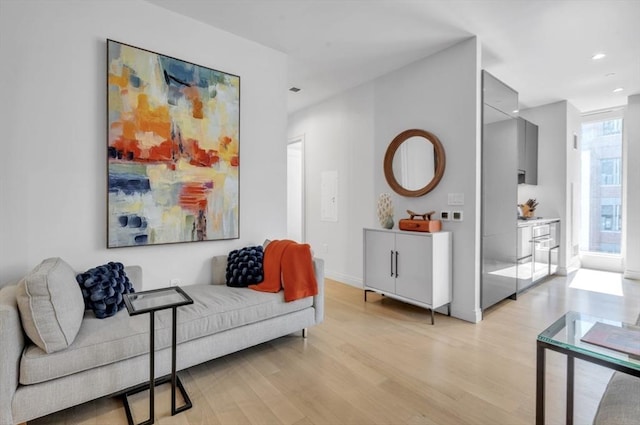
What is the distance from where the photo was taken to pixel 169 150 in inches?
101

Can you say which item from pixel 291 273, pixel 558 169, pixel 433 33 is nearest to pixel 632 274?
pixel 558 169

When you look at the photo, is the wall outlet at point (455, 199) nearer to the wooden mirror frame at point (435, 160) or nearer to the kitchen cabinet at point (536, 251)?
the wooden mirror frame at point (435, 160)

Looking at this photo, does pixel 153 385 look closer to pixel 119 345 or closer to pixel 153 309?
pixel 119 345

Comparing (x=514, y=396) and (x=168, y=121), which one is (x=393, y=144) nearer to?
(x=168, y=121)

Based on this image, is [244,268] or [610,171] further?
[610,171]

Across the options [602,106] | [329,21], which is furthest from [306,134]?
[602,106]

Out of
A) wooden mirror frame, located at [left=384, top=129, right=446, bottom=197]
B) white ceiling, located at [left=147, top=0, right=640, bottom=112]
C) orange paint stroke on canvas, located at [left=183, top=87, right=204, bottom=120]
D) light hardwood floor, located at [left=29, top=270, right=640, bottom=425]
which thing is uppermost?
white ceiling, located at [left=147, top=0, right=640, bottom=112]

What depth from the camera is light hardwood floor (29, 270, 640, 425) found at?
5.62 ft

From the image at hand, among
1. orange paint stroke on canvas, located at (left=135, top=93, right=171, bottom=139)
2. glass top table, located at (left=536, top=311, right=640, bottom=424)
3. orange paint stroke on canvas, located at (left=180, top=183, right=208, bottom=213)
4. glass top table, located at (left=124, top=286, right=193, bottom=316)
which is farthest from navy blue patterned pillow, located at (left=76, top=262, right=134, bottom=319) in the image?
glass top table, located at (left=536, top=311, right=640, bottom=424)

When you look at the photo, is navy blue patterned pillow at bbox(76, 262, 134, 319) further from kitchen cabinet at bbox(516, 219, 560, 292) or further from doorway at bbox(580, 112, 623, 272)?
doorway at bbox(580, 112, 623, 272)

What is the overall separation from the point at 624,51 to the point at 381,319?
374cm

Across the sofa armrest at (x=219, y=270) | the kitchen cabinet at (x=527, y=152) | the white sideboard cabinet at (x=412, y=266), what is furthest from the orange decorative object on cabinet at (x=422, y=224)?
the kitchen cabinet at (x=527, y=152)

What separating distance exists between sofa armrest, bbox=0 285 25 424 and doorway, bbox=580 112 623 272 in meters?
7.19

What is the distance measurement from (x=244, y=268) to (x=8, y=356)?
1.45 m
